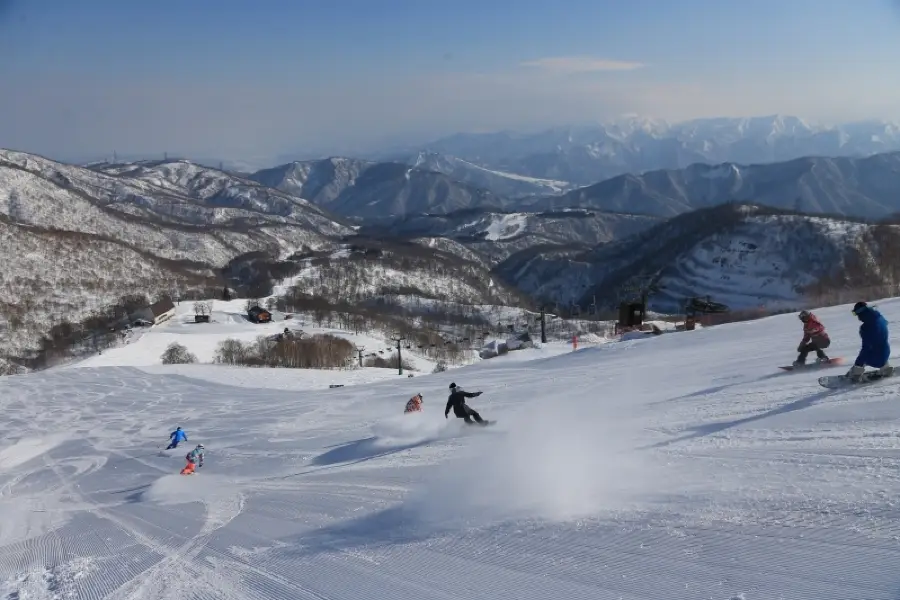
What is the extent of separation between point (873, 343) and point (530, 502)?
7.34 m

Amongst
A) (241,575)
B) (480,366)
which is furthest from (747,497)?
(480,366)

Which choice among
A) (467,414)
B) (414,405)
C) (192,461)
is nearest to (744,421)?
(467,414)

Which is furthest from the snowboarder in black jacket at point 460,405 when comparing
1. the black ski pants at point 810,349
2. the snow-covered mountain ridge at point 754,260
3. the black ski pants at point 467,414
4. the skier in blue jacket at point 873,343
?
the snow-covered mountain ridge at point 754,260

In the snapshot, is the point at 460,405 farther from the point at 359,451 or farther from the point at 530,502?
the point at 530,502

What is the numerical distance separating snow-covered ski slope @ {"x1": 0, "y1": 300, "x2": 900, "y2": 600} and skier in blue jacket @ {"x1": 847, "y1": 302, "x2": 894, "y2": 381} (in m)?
0.36

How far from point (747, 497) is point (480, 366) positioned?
897 inches

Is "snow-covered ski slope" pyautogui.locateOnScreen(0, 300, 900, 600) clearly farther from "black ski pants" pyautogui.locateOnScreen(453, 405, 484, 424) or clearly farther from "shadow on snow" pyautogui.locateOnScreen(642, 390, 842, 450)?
"black ski pants" pyautogui.locateOnScreen(453, 405, 484, 424)

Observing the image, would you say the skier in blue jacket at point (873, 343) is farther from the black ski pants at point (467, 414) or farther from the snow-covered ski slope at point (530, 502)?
the black ski pants at point (467, 414)

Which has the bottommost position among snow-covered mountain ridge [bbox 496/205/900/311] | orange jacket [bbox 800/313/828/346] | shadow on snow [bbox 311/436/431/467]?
shadow on snow [bbox 311/436/431/467]

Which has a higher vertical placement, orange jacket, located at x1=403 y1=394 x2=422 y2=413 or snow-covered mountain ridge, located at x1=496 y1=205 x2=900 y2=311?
snow-covered mountain ridge, located at x1=496 y1=205 x2=900 y2=311

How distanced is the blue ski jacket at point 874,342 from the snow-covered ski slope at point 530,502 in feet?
1.39

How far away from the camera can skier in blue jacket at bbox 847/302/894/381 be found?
11008 mm

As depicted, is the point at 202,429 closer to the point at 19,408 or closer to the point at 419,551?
the point at 19,408

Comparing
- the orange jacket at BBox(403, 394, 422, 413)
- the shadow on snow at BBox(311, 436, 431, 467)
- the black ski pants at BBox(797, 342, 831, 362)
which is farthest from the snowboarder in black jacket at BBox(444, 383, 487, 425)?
the black ski pants at BBox(797, 342, 831, 362)
